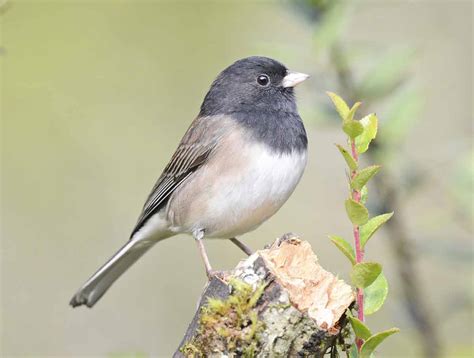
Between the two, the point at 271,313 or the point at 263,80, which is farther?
the point at 263,80

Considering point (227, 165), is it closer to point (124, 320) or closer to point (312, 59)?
point (312, 59)

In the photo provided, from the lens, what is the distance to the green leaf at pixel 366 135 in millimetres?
1380

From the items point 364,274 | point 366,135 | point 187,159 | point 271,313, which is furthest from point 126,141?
point 364,274

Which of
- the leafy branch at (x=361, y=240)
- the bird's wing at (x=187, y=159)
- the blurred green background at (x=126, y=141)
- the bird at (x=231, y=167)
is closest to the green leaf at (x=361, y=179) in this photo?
the leafy branch at (x=361, y=240)

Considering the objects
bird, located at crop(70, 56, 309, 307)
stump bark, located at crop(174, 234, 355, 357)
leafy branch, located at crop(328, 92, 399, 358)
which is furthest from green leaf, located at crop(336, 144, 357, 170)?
bird, located at crop(70, 56, 309, 307)

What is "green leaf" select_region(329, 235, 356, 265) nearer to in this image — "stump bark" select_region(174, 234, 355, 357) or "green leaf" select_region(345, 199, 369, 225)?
"green leaf" select_region(345, 199, 369, 225)

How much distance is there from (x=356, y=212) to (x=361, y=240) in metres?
0.07

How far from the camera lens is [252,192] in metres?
3.03

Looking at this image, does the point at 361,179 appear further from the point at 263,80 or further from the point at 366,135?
the point at 263,80

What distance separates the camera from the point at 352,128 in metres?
1.34

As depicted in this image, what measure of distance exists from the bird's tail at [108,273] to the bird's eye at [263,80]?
0.91 meters

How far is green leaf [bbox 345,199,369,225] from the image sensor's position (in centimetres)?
129

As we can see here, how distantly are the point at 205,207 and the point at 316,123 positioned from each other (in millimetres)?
716

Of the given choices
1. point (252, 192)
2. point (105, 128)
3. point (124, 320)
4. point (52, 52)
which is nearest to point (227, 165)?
point (252, 192)
